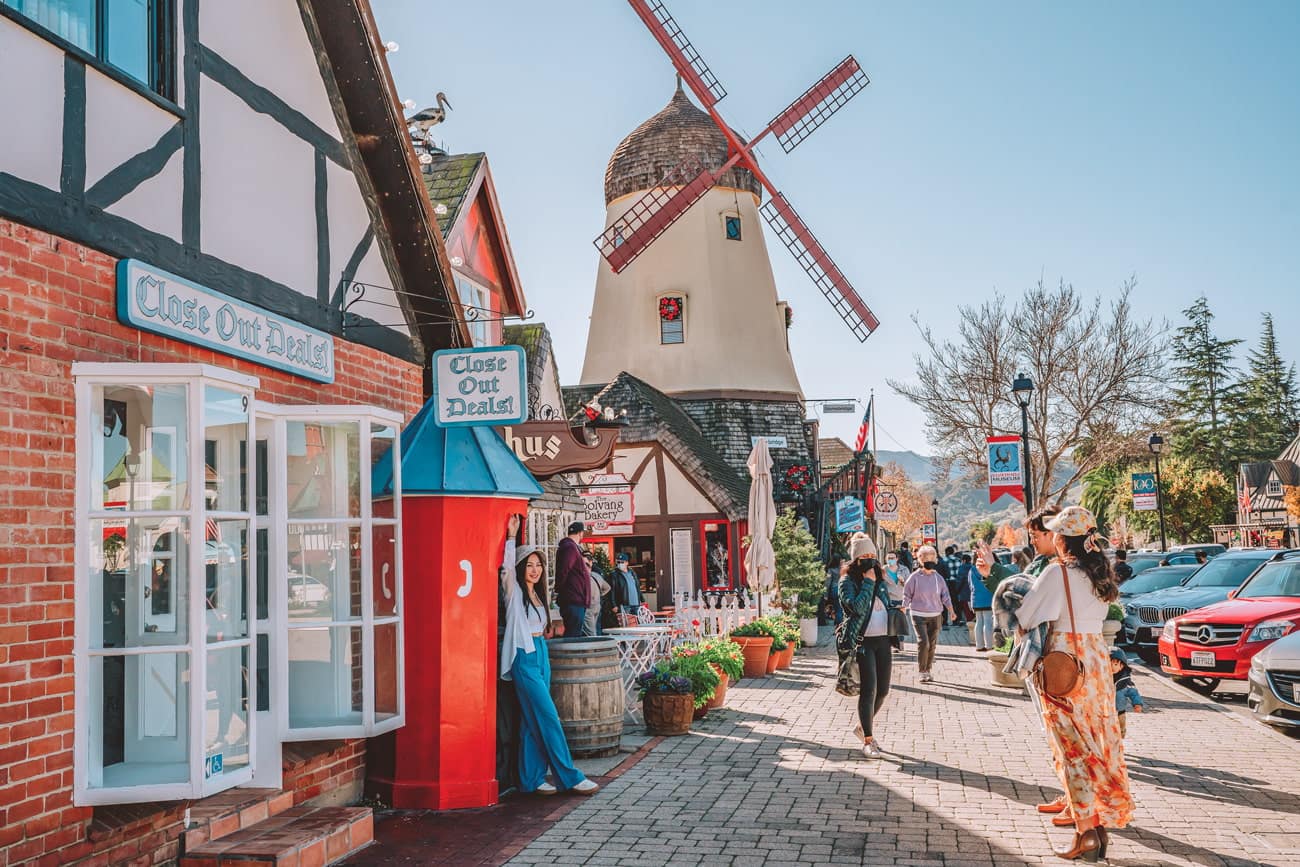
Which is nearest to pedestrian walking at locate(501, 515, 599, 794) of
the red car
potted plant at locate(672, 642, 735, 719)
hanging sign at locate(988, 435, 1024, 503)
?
potted plant at locate(672, 642, 735, 719)

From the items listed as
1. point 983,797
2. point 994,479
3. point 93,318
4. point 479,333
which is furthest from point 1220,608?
point 93,318

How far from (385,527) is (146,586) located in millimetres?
2203

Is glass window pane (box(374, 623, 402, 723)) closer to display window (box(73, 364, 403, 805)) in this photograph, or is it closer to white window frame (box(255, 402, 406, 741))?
white window frame (box(255, 402, 406, 741))

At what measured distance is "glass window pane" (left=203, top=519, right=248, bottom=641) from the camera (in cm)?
605

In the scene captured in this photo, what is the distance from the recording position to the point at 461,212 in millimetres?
12852

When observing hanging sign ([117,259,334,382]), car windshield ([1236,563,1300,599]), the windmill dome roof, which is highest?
the windmill dome roof

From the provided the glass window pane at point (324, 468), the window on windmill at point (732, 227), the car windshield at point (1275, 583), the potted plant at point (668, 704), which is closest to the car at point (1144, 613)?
the car windshield at point (1275, 583)

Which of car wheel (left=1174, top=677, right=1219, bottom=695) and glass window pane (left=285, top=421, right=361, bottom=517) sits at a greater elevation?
glass window pane (left=285, top=421, right=361, bottom=517)

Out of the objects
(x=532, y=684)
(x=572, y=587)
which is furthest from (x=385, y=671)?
(x=572, y=587)

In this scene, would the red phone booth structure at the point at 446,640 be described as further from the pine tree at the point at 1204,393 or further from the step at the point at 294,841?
the pine tree at the point at 1204,393

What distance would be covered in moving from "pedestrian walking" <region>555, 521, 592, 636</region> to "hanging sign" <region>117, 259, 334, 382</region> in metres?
4.72

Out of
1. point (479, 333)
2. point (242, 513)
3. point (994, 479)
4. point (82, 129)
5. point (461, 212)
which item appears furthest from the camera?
point (994, 479)

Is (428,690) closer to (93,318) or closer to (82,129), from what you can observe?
(93,318)

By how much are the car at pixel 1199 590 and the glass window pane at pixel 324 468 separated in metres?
13.9
